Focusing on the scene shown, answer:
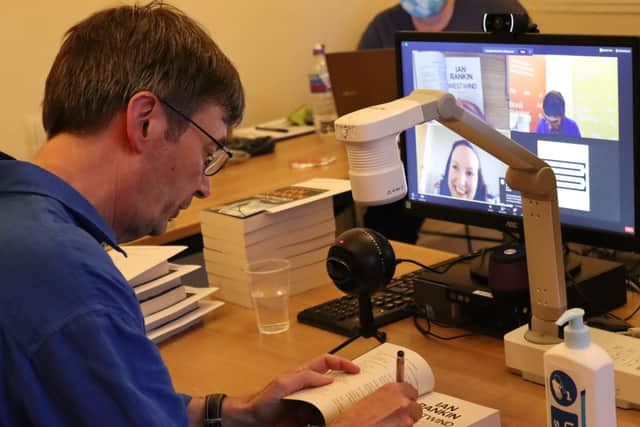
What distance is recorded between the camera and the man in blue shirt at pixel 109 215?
3.40ft

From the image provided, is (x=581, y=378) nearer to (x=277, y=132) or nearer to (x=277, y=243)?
(x=277, y=243)

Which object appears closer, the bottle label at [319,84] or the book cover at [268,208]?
the book cover at [268,208]

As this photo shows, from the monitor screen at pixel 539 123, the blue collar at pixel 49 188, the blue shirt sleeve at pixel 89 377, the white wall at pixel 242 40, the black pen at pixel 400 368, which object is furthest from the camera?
the white wall at pixel 242 40

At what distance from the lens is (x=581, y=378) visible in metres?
1.21

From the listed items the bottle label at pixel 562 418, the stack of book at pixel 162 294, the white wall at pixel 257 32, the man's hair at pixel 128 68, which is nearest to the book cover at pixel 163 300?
the stack of book at pixel 162 294

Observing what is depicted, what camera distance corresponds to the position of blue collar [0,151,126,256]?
1.18 metres

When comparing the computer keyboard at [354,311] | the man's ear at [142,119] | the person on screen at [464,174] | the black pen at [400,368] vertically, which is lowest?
the computer keyboard at [354,311]

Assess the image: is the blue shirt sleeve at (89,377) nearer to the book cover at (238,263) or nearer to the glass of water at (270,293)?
the glass of water at (270,293)

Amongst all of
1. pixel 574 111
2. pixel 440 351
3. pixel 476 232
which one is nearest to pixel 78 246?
pixel 440 351

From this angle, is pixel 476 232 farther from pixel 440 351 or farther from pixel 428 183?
pixel 440 351

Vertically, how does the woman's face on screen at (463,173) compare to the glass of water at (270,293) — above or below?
above

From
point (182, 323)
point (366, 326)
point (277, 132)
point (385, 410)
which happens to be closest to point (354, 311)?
point (366, 326)

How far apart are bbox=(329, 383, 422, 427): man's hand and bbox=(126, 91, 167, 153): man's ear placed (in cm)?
48

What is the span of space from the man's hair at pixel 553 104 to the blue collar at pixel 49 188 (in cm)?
86
